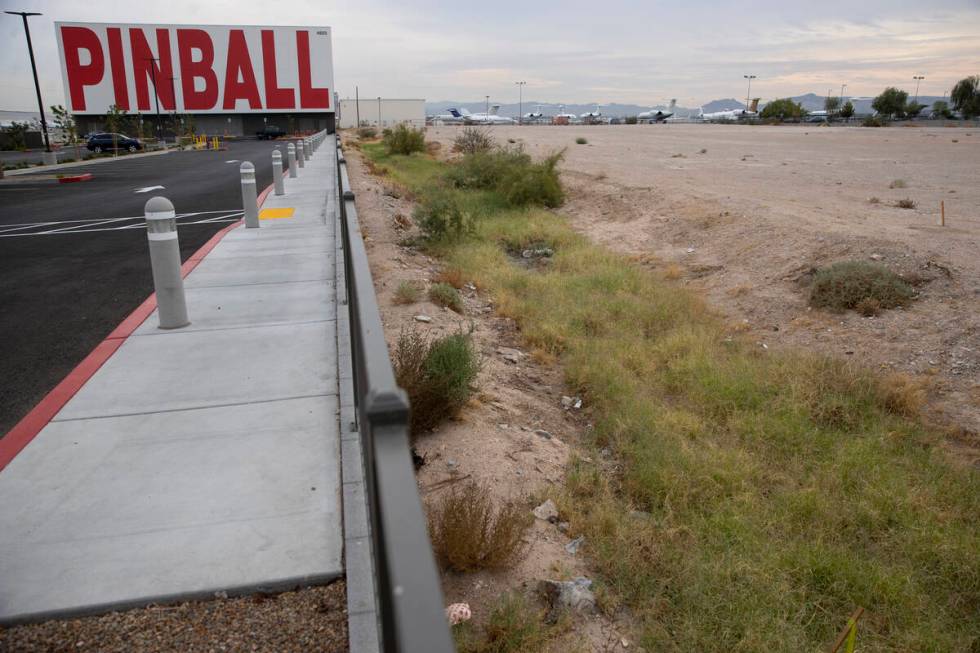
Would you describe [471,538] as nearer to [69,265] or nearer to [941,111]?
[69,265]

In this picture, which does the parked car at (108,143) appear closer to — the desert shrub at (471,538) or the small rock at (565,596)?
the desert shrub at (471,538)

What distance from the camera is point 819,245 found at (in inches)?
502

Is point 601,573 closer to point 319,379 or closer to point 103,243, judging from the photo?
point 319,379

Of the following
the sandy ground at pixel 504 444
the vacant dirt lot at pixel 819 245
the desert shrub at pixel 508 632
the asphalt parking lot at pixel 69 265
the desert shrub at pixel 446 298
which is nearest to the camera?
the desert shrub at pixel 508 632

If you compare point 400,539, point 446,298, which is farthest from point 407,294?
point 400,539

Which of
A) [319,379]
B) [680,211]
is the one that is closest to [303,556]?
[319,379]

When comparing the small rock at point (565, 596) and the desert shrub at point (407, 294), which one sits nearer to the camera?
the small rock at point (565, 596)

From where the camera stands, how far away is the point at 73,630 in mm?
3164

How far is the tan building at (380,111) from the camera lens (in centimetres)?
13112

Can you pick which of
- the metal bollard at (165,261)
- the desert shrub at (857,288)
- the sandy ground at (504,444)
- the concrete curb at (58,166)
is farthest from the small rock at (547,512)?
the concrete curb at (58,166)

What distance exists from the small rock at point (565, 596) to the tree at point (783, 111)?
142m

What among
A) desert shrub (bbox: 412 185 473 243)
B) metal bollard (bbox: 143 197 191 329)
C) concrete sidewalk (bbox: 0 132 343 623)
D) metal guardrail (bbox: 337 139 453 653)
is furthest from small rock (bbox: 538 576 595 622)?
desert shrub (bbox: 412 185 473 243)

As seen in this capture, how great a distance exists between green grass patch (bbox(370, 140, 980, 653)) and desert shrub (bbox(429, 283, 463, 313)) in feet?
3.07

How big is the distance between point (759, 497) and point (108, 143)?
5786cm
